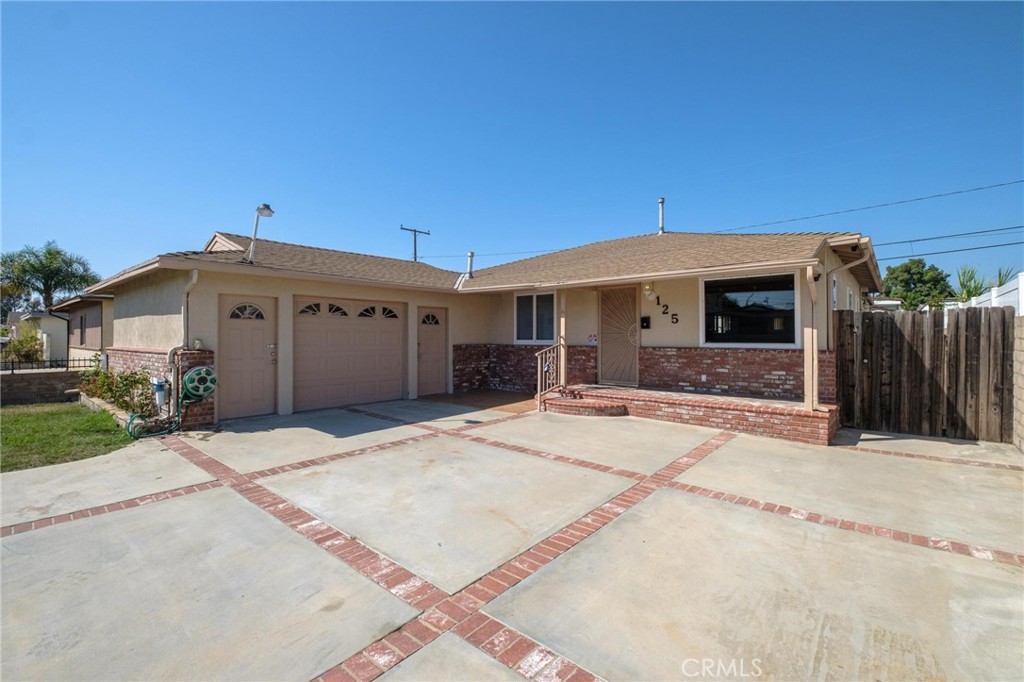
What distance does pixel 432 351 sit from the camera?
11.3 meters

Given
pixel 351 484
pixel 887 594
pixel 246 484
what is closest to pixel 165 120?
pixel 246 484

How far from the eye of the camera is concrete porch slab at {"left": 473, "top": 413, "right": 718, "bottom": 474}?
18.5 ft

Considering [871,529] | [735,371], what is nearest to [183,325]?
[871,529]

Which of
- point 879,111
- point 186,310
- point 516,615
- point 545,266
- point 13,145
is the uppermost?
point 879,111

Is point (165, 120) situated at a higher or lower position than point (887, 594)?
higher

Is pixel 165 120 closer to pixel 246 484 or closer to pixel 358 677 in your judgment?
pixel 246 484

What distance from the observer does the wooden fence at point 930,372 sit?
21.0 ft

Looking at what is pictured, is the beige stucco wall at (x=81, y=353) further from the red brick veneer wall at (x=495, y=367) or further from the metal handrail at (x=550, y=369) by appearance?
the metal handrail at (x=550, y=369)

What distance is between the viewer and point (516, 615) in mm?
2512

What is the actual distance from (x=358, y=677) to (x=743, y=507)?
3.44m

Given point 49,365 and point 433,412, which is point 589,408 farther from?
point 49,365

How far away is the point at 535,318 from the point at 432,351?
2.80m

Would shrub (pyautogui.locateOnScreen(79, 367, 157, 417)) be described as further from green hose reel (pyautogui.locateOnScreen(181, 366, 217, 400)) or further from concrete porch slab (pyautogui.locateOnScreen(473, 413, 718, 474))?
concrete porch slab (pyautogui.locateOnScreen(473, 413, 718, 474))

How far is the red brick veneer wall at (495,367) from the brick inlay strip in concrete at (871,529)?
7.30 meters
